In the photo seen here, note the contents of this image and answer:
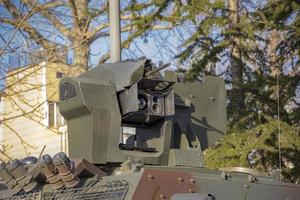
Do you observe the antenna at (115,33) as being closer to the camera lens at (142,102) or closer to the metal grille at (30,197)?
the camera lens at (142,102)

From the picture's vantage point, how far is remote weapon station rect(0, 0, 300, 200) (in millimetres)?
4977

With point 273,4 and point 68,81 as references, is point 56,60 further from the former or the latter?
point 68,81

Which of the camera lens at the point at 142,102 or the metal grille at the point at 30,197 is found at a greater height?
the camera lens at the point at 142,102

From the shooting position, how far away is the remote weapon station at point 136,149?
4977 millimetres

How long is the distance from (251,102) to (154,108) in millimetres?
7098

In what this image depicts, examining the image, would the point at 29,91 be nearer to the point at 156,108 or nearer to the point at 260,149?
the point at 260,149

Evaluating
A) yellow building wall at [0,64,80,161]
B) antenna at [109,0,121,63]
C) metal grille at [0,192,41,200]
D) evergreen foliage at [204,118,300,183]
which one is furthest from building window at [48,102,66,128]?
metal grille at [0,192,41,200]

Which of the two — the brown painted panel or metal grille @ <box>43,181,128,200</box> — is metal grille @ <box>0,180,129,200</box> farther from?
the brown painted panel

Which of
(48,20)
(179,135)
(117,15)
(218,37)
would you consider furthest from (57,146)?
(179,135)

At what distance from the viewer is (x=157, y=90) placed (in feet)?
20.1

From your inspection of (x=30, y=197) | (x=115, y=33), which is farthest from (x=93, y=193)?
(x=115, y=33)

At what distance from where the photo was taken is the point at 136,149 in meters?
6.05

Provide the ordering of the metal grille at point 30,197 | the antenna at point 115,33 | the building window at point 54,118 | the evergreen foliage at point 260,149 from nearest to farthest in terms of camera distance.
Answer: the metal grille at point 30,197, the antenna at point 115,33, the evergreen foliage at point 260,149, the building window at point 54,118

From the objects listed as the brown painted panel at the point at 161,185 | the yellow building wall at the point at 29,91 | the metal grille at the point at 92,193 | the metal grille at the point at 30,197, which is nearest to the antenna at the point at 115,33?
the yellow building wall at the point at 29,91
